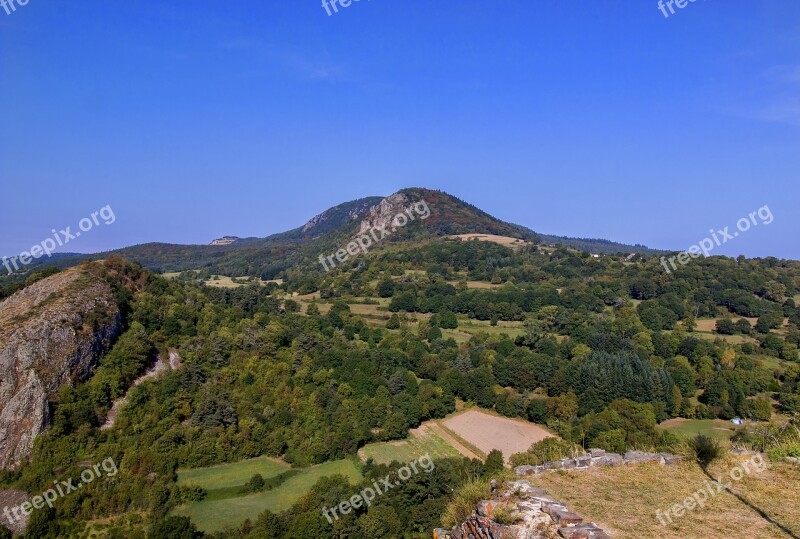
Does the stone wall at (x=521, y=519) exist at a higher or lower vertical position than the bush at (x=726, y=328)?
higher

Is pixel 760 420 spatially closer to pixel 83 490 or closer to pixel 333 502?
pixel 333 502

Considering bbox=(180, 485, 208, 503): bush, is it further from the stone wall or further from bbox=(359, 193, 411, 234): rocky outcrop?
bbox=(359, 193, 411, 234): rocky outcrop

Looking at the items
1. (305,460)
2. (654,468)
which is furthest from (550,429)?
(654,468)

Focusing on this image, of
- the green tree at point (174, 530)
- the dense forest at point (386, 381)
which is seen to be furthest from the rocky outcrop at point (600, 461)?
the green tree at point (174, 530)

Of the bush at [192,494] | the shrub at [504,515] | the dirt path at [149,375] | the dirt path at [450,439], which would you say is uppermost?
the dirt path at [149,375]

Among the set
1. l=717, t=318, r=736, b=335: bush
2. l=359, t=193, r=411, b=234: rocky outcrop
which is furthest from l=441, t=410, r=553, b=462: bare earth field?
l=359, t=193, r=411, b=234: rocky outcrop

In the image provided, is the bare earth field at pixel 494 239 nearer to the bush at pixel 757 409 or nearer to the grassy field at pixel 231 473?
the bush at pixel 757 409

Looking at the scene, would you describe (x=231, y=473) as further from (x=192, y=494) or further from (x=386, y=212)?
(x=386, y=212)

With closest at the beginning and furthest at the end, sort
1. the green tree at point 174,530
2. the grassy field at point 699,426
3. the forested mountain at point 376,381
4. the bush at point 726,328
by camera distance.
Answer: the green tree at point 174,530, the forested mountain at point 376,381, the grassy field at point 699,426, the bush at point 726,328
